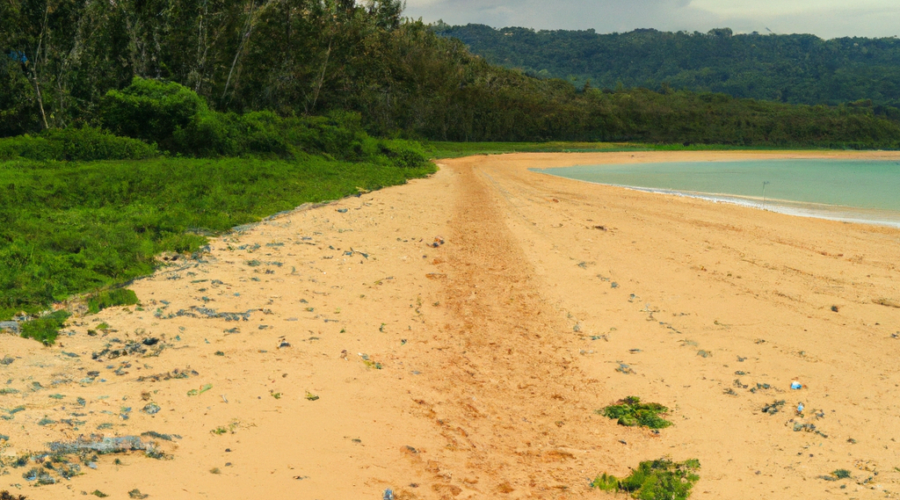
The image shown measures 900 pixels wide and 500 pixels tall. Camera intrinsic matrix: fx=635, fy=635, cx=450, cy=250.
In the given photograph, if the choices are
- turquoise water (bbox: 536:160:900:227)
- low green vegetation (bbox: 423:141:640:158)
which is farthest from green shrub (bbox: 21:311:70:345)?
low green vegetation (bbox: 423:141:640:158)

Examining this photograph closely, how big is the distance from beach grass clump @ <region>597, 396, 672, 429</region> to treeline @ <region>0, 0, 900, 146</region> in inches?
641

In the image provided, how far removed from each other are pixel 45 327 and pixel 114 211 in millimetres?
4926

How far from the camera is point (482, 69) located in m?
71.1

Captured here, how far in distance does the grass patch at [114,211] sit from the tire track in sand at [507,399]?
3.46m

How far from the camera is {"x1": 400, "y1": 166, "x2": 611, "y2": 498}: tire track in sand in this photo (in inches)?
170

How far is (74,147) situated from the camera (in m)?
16.0

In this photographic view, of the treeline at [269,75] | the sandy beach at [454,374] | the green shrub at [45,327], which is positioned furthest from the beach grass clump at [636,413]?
the treeline at [269,75]

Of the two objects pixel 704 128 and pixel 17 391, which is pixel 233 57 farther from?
pixel 704 128

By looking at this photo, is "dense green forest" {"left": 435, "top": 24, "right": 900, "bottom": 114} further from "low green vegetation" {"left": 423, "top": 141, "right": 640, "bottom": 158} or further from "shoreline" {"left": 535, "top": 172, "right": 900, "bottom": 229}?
"shoreline" {"left": 535, "top": 172, "right": 900, "bottom": 229}

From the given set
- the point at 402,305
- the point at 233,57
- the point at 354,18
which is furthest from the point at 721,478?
the point at 354,18

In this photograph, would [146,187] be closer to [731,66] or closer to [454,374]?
[454,374]

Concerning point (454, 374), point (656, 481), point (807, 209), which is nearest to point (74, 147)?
point (454, 374)

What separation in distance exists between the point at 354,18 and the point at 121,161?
28.9 meters

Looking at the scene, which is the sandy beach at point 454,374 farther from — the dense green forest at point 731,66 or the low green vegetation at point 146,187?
the dense green forest at point 731,66
